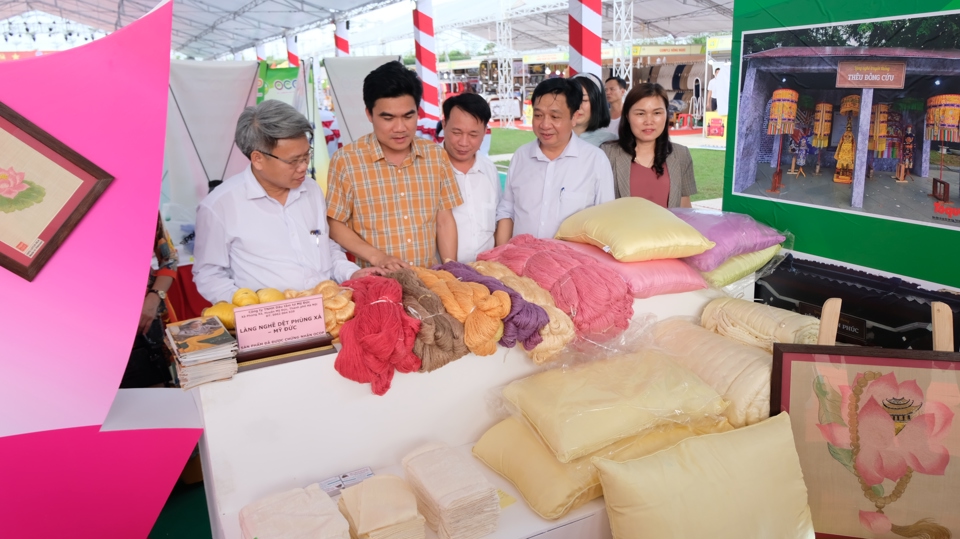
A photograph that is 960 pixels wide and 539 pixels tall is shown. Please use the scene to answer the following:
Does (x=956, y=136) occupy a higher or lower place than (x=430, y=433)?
higher

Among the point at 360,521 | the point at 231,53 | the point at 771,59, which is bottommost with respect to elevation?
the point at 360,521

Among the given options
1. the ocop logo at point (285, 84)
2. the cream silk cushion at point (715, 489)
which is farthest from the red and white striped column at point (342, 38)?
the cream silk cushion at point (715, 489)

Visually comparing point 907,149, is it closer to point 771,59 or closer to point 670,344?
point 771,59

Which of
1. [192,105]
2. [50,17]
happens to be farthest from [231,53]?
[192,105]

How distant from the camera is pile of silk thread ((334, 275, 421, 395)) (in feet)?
4.90

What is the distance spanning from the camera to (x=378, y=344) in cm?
148

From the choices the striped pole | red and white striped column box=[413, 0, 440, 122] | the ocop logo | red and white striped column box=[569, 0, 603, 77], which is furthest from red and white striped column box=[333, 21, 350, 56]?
red and white striped column box=[569, 0, 603, 77]

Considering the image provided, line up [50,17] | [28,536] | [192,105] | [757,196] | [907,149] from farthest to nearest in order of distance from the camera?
[50,17] → [192,105] → [757,196] → [907,149] → [28,536]

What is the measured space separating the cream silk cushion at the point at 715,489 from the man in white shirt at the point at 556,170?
1.25m

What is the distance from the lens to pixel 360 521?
4.55ft

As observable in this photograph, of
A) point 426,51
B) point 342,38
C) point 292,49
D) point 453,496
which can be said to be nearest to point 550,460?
point 453,496

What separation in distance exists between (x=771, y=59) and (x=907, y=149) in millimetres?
611

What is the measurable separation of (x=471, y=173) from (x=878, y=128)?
1487mm

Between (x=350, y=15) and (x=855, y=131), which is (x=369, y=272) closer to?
(x=855, y=131)
